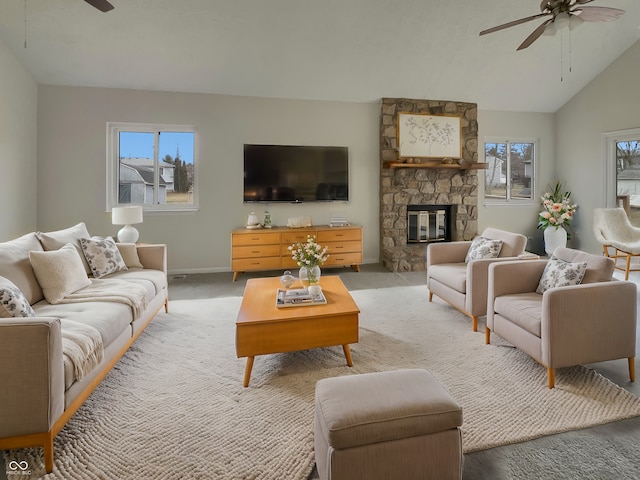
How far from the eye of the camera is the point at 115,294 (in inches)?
103

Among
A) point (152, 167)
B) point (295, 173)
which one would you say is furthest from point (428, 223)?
point (152, 167)

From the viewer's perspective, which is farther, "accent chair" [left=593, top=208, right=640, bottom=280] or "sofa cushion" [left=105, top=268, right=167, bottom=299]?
"accent chair" [left=593, top=208, right=640, bottom=280]

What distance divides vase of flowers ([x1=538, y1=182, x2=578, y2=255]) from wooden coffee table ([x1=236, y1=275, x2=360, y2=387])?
16.4ft

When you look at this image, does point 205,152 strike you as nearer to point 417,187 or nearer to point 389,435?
point 417,187

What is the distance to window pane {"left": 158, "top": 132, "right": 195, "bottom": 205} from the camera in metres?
5.43

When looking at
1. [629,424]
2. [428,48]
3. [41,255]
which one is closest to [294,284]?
[41,255]

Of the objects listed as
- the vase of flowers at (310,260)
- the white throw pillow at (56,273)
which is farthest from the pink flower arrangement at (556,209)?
the white throw pillow at (56,273)

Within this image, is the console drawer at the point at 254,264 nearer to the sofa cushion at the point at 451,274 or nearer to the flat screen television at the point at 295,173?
the flat screen television at the point at 295,173

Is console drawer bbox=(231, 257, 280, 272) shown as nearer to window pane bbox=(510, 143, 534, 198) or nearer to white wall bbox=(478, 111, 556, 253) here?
white wall bbox=(478, 111, 556, 253)

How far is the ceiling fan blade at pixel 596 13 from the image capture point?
2.88 meters

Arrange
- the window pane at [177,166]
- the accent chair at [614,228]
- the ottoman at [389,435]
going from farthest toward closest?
the window pane at [177,166]
the accent chair at [614,228]
the ottoman at [389,435]

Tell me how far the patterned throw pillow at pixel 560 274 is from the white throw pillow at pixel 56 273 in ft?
11.7

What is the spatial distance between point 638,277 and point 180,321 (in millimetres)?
6008

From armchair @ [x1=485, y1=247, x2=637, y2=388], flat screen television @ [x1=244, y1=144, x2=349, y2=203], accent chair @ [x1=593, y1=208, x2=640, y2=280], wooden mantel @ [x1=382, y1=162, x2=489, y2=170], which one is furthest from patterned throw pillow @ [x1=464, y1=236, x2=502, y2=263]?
accent chair @ [x1=593, y1=208, x2=640, y2=280]
